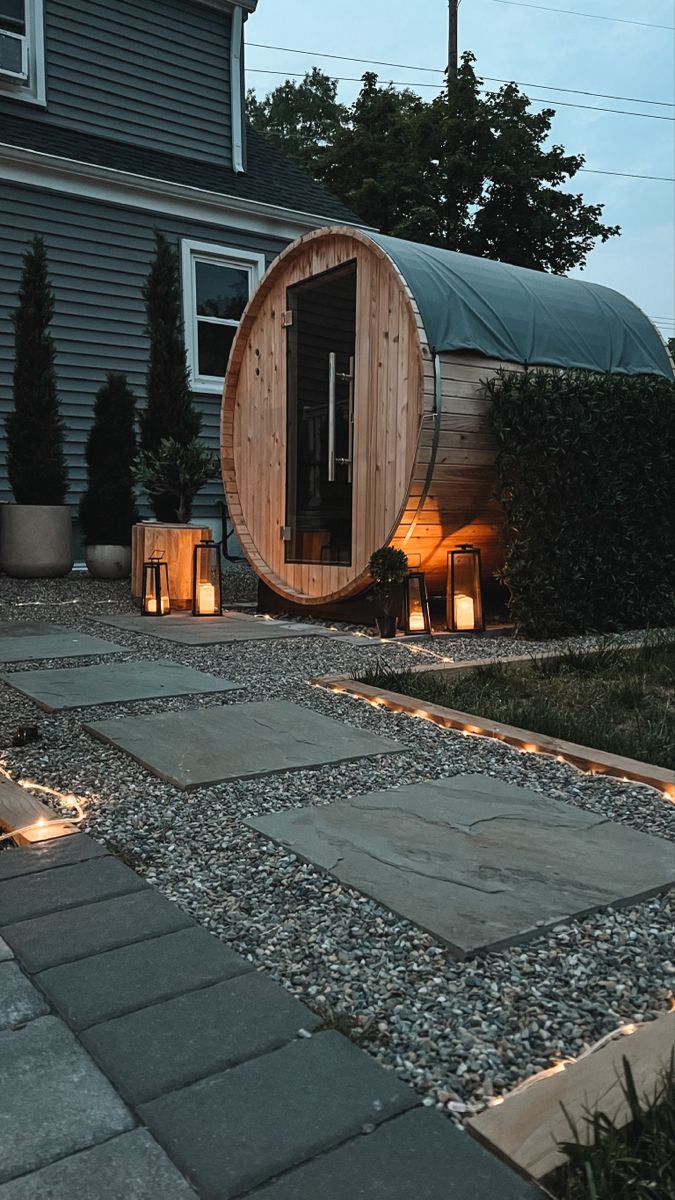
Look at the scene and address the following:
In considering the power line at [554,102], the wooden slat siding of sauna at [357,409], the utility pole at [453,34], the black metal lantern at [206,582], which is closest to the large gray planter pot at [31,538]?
the wooden slat siding of sauna at [357,409]

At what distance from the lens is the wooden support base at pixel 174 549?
20.3ft

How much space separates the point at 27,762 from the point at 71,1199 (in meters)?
1.75

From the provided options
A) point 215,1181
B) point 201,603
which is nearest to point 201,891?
point 215,1181

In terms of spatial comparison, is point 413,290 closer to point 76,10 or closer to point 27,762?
point 27,762

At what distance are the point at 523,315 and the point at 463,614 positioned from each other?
1.74m

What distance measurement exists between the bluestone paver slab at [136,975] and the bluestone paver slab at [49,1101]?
57 millimetres

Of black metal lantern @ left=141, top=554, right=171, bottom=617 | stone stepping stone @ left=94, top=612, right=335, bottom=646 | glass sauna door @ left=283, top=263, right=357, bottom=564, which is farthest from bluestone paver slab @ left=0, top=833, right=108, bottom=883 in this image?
black metal lantern @ left=141, top=554, right=171, bottom=617

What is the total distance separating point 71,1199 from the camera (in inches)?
38.5

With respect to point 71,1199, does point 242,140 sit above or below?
above

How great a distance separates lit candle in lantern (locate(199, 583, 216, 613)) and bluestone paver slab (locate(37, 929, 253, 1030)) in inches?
175

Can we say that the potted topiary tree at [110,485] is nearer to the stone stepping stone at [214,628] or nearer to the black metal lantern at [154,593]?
the black metal lantern at [154,593]

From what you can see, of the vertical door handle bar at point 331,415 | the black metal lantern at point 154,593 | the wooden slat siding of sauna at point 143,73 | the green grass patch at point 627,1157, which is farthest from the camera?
the wooden slat siding of sauna at point 143,73

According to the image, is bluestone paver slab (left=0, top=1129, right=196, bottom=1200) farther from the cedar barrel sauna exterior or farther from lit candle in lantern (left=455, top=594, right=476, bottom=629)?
lit candle in lantern (left=455, top=594, right=476, bottom=629)

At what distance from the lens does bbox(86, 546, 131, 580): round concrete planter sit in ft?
25.5
